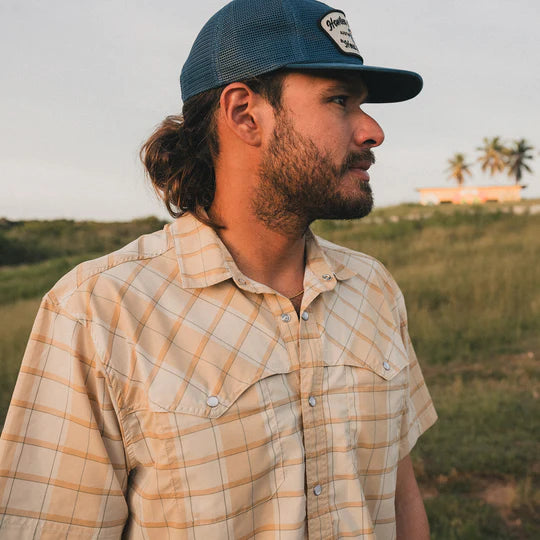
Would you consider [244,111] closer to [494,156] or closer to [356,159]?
[356,159]

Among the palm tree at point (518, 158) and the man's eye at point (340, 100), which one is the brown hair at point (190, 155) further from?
the palm tree at point (518, 158)

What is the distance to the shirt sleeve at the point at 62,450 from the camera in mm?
1410

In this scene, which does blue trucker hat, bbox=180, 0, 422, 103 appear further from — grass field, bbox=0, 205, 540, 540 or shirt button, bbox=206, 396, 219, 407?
grass field, bbox=0, 205, 540, 540

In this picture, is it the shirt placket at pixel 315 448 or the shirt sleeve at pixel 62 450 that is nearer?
the shirt sleeve at pixel 62 450

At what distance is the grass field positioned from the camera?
4.38 metres

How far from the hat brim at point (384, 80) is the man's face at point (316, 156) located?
0.06 m

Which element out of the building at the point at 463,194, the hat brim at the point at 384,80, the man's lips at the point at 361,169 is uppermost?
the building at the point at 463,194

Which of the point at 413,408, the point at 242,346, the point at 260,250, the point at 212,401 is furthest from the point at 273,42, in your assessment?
the point at 413,408

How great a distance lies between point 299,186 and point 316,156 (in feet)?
0.36

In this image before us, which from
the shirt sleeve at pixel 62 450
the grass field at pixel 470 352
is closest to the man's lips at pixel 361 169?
the shirt sleeve at pixel 62 450

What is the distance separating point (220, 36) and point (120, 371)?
107cm

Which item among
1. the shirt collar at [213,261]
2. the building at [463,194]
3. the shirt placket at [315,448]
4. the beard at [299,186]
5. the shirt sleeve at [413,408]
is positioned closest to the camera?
the shirt placket at [315,448]

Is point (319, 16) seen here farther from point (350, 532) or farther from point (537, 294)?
point (537, 294)

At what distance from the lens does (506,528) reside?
404 centimetres
